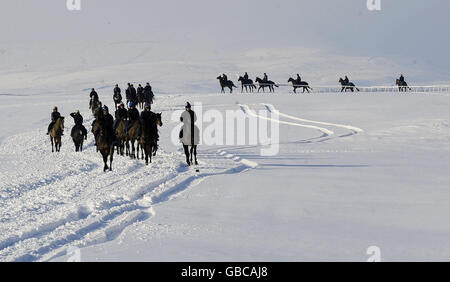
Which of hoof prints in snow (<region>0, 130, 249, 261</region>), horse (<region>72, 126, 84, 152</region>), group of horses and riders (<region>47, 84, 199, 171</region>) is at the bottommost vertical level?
hoof prints in snow (<region>0, 130, 249, 261</region>)

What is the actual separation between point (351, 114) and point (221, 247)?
3008 cm

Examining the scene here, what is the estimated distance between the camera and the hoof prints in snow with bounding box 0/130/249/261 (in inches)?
391

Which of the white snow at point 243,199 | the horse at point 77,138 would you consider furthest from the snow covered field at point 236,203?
the horse at point 77,138

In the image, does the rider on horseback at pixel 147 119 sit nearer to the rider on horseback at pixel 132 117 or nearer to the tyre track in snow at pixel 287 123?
the rider on horseback at pixel 132 117

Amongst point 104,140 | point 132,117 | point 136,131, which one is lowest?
point 104,140

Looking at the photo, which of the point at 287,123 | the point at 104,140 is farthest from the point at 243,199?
the point at 287,123

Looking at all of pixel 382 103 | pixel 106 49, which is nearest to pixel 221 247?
pixel 382 103

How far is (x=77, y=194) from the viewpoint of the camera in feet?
46.4

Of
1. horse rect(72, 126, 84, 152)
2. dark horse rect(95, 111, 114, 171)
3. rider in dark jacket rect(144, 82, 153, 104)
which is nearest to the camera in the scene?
dark horse rect(95, 111, 114, 171)

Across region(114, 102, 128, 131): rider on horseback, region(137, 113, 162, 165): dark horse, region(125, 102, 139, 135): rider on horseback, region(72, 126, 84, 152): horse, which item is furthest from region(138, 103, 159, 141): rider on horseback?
region(72, 126, 84, 152): horse

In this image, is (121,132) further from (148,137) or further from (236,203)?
(236,203)

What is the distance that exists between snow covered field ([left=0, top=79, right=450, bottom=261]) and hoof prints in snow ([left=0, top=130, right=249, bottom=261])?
0.03 metres

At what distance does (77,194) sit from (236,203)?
3432 millimetres

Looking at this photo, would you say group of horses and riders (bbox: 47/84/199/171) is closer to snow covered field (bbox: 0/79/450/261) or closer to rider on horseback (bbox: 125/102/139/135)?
rider on horseback (bbox: 125/102/139/135)
